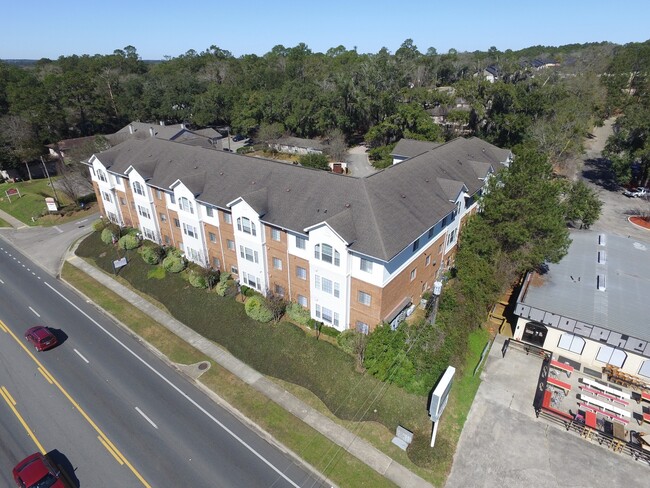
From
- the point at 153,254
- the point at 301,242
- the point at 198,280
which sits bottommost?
the point at 198,280

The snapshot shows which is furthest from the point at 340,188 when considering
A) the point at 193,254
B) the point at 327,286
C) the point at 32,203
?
the point at 32,203

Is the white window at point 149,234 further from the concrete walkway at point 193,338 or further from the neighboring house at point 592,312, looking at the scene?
the neighboring house at point 592,312

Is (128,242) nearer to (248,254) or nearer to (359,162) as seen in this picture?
(248,254)

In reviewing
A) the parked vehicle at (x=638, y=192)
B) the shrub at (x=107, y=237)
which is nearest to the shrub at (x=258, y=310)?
the shrub at (x=107, y=237)

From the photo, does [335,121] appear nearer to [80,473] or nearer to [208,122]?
[208,122]

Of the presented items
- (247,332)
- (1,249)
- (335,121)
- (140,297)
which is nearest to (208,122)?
(335,121)
